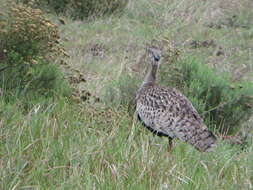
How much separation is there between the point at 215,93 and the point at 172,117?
166 centimetres

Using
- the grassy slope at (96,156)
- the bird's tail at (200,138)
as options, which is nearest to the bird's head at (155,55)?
the grassy slope at (96,156)

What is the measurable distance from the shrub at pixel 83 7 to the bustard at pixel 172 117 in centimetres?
530

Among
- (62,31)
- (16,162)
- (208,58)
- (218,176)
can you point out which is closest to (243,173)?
(218,176)

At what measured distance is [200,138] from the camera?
16.4 ft

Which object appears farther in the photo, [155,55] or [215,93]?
[215,93]

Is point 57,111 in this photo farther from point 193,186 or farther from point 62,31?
point 62,31

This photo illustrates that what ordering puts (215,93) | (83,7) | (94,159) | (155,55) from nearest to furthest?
1. (94,159)
2. (155,55)
3. (215,93)
4. (83,7)

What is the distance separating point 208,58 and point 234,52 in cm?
65

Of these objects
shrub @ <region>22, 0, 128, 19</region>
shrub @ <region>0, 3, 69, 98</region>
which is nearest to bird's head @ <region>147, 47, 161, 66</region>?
shrub @ <region>0, 3, 69, 98</region>

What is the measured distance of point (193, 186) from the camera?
4148mm

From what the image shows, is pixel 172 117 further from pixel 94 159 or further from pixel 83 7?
pixel 83 7

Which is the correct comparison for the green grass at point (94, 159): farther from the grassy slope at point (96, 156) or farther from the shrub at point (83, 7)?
the shrub at point (83, 7)

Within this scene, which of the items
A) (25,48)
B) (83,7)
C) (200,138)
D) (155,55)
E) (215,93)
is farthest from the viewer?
(83,7)

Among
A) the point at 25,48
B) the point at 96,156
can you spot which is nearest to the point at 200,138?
the point at 96,156
